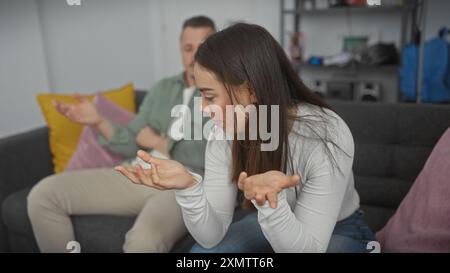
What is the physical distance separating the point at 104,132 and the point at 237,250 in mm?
698

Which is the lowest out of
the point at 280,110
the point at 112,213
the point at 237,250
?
the point at 112,213

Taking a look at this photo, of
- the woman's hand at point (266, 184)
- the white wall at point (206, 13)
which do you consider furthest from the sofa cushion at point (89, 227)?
the white wall at point (206, 13)

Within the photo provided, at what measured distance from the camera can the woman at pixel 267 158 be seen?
0.52 m

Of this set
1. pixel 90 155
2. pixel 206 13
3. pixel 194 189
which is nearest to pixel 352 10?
pixel 206 13

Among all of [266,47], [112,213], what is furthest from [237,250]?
[112,213]

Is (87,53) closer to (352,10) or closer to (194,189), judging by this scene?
(194,189)

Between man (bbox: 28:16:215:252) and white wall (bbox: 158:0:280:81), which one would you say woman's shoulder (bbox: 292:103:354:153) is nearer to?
man (bbox: 28:16:215:252)

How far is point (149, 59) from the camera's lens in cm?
306

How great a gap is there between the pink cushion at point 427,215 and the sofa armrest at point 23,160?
1.05 m

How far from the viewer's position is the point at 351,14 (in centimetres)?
261

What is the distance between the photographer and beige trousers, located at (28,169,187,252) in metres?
0.94

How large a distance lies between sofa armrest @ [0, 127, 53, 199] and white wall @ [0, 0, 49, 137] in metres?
0.05

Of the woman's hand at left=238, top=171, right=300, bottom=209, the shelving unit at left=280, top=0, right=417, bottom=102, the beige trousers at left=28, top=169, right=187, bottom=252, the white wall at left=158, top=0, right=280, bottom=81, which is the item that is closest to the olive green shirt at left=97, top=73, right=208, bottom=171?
the beige trousers at left=28, top=169, right=187, bottom=252
